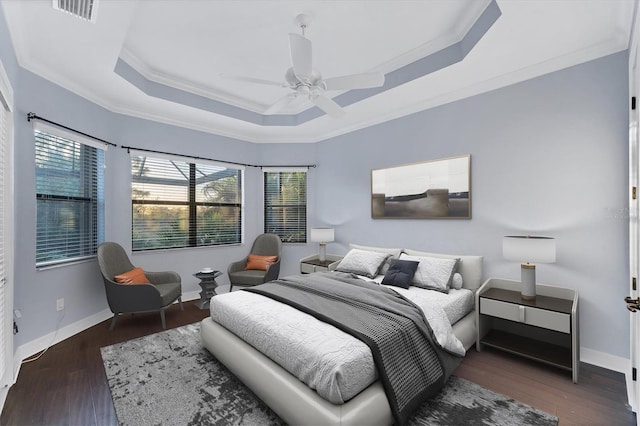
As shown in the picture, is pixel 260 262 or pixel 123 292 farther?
pixel 260 262

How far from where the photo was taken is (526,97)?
2982 millimetres

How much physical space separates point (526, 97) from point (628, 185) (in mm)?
1184

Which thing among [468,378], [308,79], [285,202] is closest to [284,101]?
[308,79]

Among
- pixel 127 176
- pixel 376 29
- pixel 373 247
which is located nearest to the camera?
pixel 376 29

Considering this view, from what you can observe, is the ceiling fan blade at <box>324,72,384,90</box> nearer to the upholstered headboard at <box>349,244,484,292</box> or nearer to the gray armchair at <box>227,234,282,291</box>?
the upholstered headboard at <box>349,244,484,292</box>

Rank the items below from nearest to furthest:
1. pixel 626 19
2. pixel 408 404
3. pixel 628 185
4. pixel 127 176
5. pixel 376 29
→ pixel 408 404 → pixel 626 19 → pixel 628 185 → pixel 376 29 → pixel 127 176

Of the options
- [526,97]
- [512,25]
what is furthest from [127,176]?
[526,97]

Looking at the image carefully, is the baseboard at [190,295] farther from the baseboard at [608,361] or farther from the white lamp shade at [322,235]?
the baseboard at [608,361]

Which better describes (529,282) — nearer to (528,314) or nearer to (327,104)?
(528,314)

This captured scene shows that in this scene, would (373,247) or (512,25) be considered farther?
(373,247)

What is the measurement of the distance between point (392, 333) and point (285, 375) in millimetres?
758

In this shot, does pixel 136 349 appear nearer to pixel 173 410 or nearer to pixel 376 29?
pixel 173 410

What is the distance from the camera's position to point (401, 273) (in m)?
3.27

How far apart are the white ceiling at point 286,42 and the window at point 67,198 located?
68 centimetres
